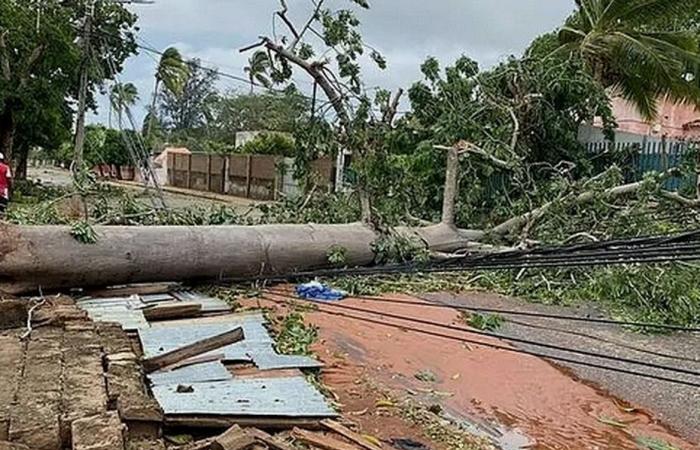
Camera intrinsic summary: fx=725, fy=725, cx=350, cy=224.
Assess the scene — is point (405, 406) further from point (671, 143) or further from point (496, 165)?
point (671, 143)

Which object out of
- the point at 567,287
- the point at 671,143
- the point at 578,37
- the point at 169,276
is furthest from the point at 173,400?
the point at 578,37

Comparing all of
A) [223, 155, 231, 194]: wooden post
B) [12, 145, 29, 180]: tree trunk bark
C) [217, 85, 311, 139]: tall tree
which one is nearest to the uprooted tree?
[223, 155, 231, 194]: wooden post

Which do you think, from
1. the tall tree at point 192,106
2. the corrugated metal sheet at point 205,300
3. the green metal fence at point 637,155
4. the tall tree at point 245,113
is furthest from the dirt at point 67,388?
the tall tree at point 192,106

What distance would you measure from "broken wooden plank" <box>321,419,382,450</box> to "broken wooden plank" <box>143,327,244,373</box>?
34.6 inches

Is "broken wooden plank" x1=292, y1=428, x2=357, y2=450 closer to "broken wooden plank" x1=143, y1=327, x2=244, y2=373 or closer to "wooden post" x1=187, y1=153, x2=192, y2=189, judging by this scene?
"broken wooden plank" x1=143, y1=327, x2=244, y2=373

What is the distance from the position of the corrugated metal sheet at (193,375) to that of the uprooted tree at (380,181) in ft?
7.82

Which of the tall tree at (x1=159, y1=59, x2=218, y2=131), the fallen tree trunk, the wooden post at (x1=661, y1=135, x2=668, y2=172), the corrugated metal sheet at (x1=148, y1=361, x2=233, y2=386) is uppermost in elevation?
the tall tree at (x1=159, y1=59, x2=218, y2=131)

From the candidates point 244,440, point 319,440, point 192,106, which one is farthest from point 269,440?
point 192,106

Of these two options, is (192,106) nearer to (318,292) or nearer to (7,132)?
(7,132)

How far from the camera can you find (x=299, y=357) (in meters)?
4.85

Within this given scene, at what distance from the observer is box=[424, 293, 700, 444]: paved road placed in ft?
15.1

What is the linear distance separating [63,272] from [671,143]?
34.4 feet

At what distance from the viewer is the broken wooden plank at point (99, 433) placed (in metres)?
2.63

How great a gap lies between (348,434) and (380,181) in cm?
555
